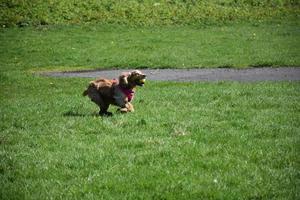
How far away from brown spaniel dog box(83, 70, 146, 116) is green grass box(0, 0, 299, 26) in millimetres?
29540

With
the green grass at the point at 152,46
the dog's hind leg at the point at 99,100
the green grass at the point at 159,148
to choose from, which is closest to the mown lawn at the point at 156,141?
the green grass at the point at 159,148

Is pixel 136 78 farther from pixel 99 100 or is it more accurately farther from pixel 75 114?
pixel 75 114

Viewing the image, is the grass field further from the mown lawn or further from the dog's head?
the dog's head

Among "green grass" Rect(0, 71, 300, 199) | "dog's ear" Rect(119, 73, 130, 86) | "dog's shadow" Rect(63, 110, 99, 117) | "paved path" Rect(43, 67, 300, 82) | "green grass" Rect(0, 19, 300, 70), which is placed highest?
"dog's ear" Rect(119, 73, 130, 86)

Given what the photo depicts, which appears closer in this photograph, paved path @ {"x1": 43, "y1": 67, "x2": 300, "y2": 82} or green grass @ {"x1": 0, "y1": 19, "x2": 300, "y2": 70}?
paved path @ {"x1": 43, "y1": 67, "x2": 300, "y2": 82}

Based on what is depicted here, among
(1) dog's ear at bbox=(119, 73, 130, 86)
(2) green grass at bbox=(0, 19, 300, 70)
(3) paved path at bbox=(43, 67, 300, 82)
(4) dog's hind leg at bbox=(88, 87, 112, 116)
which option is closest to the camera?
(1) dog's ear at bbox=(119, 73, 130, 86)

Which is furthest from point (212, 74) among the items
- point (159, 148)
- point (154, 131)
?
point (159, 148)

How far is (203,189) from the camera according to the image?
8.82 metres

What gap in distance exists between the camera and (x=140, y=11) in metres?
47.0

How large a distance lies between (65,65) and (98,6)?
2025 centimetres

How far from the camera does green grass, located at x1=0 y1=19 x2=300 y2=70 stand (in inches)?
1103

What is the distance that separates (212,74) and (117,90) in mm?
10311

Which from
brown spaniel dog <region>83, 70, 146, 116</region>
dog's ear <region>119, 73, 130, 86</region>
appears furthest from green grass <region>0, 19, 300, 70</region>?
dog's ear <region>119, 73, 130, 86</region>

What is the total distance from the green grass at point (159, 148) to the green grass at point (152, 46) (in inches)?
384
